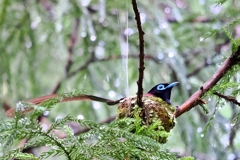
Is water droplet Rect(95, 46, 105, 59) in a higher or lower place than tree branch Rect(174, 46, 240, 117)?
lower

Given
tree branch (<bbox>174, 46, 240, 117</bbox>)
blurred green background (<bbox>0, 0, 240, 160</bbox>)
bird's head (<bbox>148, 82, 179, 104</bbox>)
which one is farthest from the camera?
blurred green background (<bbox>0, 0, 240, 160</bbox>)

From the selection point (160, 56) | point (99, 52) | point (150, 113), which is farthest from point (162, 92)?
point (99, 52)

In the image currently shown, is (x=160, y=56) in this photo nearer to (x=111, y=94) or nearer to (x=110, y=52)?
(x=111, y=94)

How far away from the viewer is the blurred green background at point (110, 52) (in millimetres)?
2631

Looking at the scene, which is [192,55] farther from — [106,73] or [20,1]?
[20,1]

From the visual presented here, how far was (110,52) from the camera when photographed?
131 inches

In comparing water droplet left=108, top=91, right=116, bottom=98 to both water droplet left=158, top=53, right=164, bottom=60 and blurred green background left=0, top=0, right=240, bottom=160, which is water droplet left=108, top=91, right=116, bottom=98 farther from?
water droplet left=158, top=53, right=164, bottom=60

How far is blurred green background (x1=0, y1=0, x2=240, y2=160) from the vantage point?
2.63 m

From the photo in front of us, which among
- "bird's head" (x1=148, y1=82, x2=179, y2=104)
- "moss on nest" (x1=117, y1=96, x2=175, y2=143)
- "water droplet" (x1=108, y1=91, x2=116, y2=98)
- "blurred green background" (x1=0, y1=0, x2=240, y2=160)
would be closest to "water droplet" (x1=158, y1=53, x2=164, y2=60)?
"blurred green background" (x1=0, y1=0, x2=240, y2=160)

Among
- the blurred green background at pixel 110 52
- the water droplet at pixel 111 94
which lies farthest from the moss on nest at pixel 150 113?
the water droplet at pixel 111 94

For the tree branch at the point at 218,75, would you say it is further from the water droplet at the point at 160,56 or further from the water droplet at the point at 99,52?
the water droplet at the point at 99,52

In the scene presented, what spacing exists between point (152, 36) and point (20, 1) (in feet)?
3.08

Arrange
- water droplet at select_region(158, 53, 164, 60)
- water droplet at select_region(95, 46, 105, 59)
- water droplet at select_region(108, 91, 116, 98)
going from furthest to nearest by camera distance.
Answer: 1. water droplet at select_region(95, 46, 105, 59)
2. water droplet at select_region(108, 91, 116, 98)
3. water droplet at select_region(158, 53, 164, 60)

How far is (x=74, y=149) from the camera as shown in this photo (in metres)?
0.98
